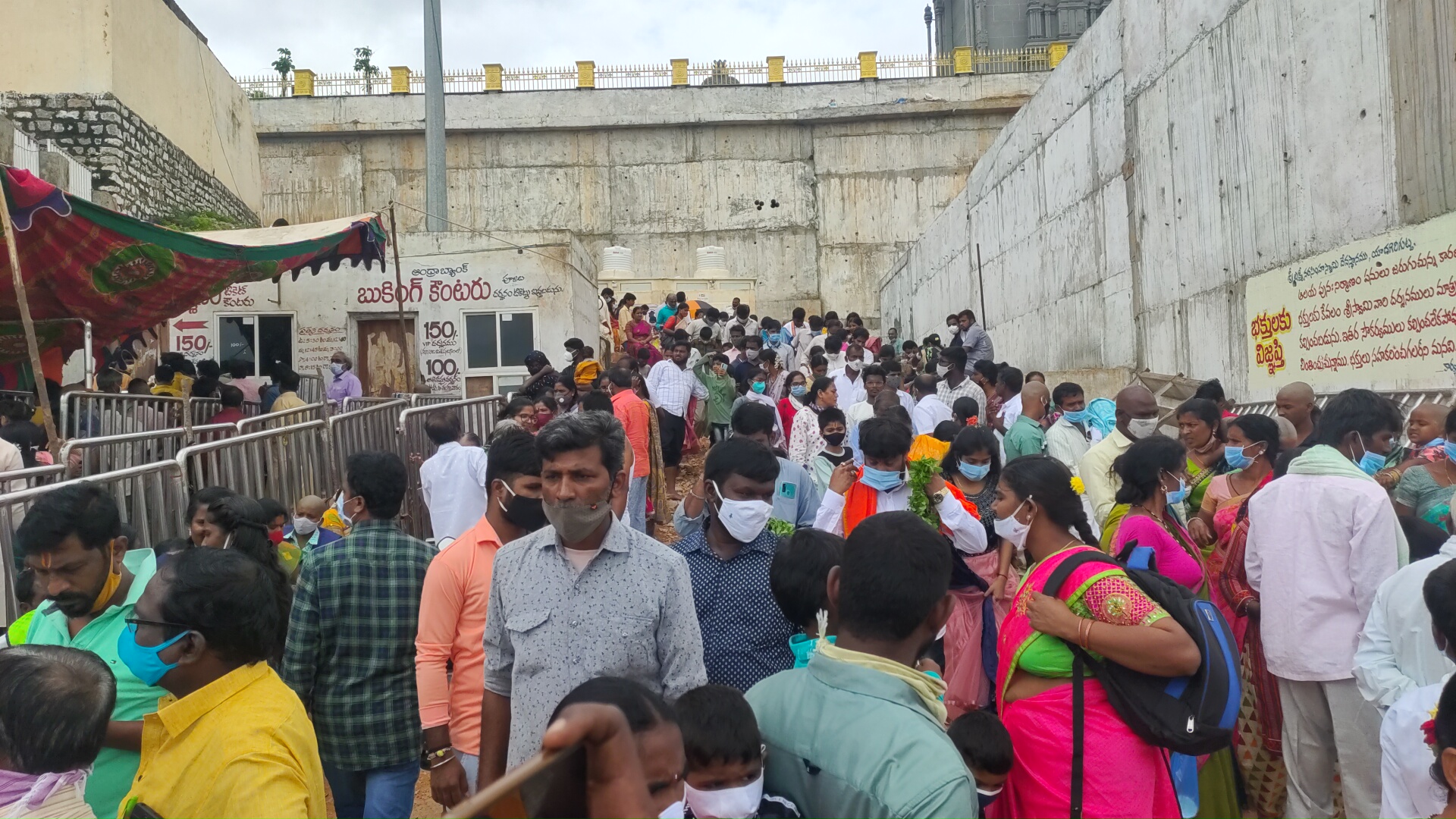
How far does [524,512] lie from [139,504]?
3.91 meters

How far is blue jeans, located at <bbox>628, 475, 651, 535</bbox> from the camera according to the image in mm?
8859

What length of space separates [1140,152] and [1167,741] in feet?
39.5

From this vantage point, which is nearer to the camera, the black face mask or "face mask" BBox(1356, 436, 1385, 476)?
the black face mask

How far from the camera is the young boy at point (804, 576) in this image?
11.6 ft

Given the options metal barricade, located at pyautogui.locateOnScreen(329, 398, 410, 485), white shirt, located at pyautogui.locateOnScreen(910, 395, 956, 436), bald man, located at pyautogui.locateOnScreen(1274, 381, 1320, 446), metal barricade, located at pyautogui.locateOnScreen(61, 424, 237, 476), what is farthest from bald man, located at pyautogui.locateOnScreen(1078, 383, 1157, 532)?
metal barricade, located at pyautogui.locateOnScreen(61, 424, 237, 476)

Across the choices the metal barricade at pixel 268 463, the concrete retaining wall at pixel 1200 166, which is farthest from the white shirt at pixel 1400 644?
the metal barricade at pixel 268 463

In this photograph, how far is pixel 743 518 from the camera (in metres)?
3.89

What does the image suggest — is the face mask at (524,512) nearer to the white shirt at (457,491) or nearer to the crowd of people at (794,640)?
the crowd of people at (794,640)

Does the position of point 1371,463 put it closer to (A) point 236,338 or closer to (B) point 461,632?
(B) point 461,632

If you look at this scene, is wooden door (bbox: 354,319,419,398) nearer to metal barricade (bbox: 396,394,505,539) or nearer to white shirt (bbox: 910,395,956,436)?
metal barricade (bbox: 396,394,505,539)

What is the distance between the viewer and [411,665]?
12.9 ft

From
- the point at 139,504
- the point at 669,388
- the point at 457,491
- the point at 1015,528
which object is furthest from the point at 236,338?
the point at 1015,528

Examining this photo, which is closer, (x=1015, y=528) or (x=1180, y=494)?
(x=1015, y=528)

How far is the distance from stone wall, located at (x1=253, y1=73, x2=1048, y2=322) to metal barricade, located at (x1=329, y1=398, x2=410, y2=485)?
22850 millimetres
